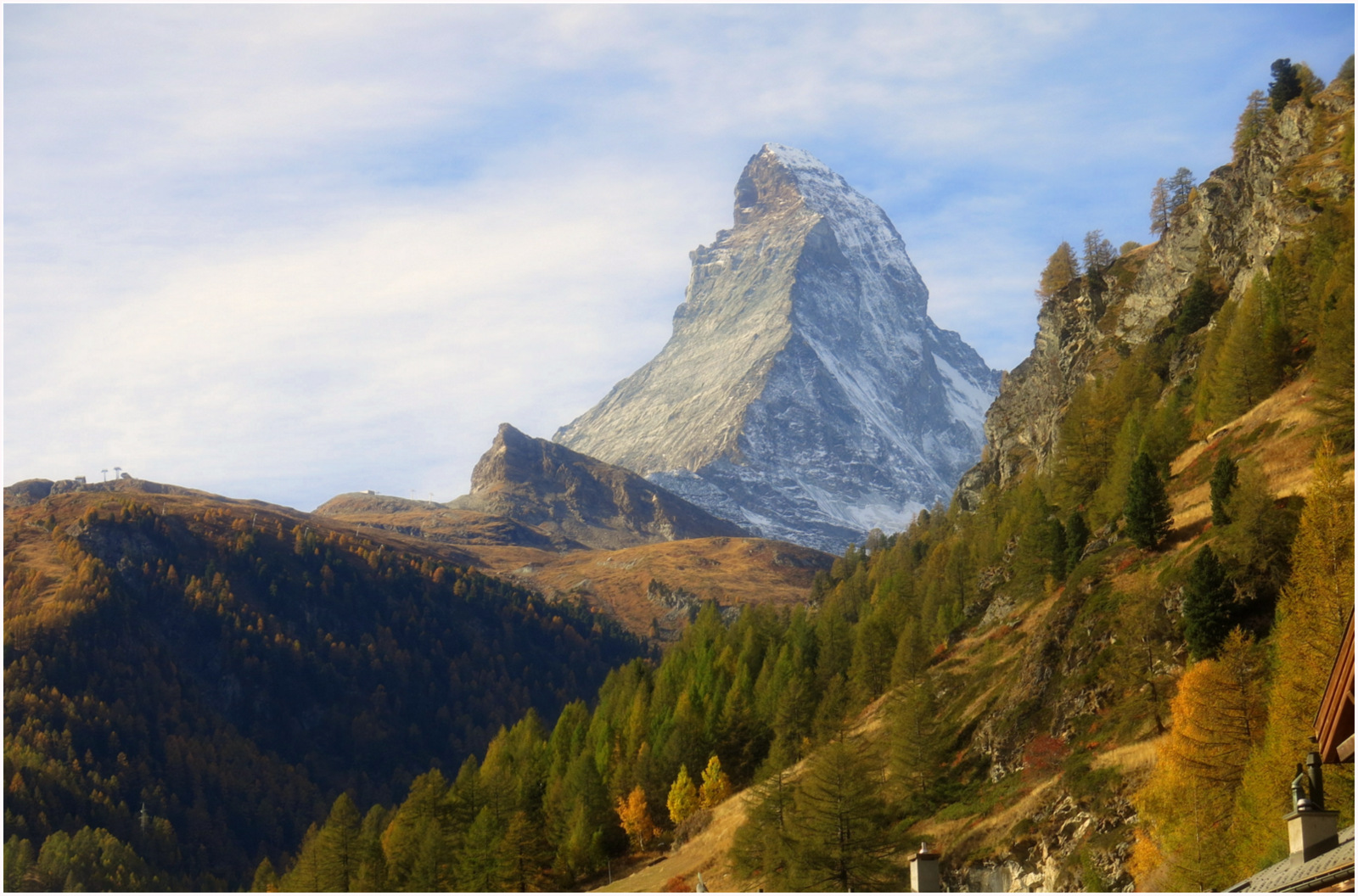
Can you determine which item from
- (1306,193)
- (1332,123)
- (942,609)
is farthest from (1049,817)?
(1332,123)

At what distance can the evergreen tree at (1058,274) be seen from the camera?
571ft

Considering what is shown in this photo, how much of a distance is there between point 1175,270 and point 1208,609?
89304 mm

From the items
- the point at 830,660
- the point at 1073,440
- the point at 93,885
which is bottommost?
the point at 93,885

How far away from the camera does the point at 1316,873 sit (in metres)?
20.8

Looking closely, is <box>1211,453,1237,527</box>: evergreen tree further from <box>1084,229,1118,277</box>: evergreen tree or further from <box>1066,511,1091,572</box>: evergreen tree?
<box>1084,229,1118,277</box>: evergreen tree

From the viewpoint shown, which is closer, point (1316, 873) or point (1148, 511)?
point (1316, 873)

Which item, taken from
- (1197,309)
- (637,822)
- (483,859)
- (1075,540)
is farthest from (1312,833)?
(1197,309)

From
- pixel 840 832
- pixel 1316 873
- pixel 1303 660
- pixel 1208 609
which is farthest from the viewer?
pixel 840 832

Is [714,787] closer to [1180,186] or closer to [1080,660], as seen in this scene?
[1080,660]

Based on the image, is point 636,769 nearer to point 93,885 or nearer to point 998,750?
point 998,750

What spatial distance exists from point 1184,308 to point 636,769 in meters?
80.5

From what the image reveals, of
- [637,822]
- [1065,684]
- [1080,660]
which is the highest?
[1080,660]

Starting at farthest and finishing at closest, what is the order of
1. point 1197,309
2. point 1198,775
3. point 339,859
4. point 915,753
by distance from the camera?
point 1197,309, point 339,859, point 915,753, point 1198,775

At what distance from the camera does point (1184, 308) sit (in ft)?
434
